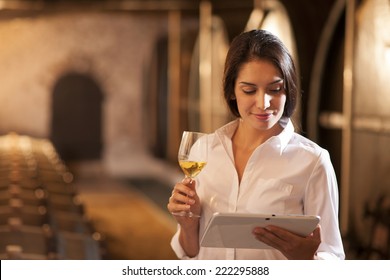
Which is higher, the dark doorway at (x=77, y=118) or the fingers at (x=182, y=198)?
the fingers at (x=182, y=198)

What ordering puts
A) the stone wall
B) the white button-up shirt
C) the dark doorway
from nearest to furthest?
the white button-up shirt < the stone wall < the dark doorway

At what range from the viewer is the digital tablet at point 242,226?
1.80m

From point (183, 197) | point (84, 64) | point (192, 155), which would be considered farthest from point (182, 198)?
point (84, 64)

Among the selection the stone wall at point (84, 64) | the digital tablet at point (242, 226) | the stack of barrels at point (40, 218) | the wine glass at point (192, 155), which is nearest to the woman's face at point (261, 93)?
the wine glass at point (192, 155)

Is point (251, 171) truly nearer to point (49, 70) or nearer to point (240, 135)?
point (240, 135)

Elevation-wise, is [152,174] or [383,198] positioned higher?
[383,198]

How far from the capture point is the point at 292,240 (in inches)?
72.7

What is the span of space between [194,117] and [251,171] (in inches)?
303

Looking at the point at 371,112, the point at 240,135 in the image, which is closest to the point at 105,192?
the point at 371,112

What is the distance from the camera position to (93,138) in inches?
→ 410

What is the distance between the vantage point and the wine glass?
1.95 m

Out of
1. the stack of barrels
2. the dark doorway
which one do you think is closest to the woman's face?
the stack of barrels

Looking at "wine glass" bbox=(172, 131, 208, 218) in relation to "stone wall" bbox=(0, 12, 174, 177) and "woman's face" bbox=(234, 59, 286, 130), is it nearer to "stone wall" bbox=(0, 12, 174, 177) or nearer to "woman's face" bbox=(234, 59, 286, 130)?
"woman's face" bbox=(234, 59, 286, 130)

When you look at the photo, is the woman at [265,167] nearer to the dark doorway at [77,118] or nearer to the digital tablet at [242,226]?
the digital tablet at [242,226]
